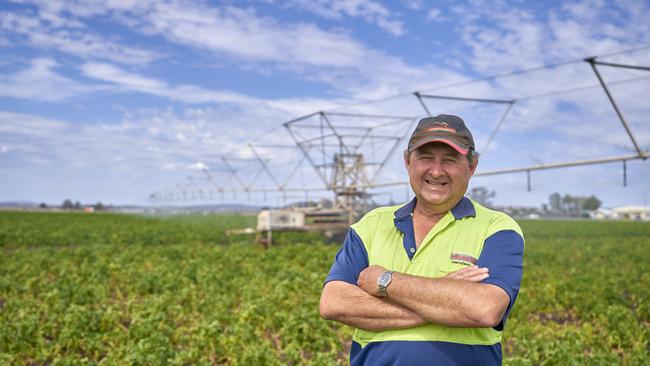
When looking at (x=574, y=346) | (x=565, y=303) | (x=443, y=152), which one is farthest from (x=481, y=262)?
(x=565, y=303)

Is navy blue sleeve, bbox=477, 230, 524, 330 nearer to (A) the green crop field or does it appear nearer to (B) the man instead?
(B) the man

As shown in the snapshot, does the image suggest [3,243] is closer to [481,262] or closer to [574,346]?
[574,346]

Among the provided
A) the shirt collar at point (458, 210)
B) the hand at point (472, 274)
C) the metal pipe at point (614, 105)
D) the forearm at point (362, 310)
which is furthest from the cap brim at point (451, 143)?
the metal pipe at point (614, 105)

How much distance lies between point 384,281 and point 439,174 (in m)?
0.56

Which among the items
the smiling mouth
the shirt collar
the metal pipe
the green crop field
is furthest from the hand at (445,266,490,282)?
the metal pipe

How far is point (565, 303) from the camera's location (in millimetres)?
11430

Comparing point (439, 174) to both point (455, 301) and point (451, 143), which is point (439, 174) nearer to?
point (451, 143)

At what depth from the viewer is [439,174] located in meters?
2.73

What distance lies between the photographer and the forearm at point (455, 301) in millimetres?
2549

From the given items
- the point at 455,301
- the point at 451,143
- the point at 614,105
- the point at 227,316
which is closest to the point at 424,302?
the point at 455,301

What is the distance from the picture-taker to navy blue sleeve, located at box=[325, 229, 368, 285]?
9.69 ft

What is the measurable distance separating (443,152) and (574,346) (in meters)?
5.80

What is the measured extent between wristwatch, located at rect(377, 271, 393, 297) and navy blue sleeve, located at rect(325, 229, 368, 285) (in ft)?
0.77

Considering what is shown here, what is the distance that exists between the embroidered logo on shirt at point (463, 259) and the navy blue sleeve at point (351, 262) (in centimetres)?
44
